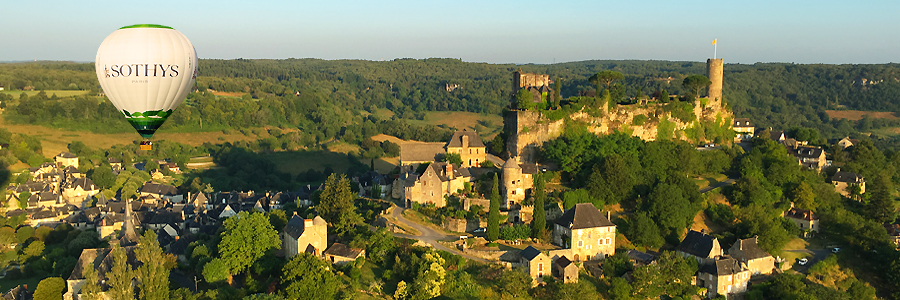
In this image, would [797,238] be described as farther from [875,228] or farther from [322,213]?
[322,213]

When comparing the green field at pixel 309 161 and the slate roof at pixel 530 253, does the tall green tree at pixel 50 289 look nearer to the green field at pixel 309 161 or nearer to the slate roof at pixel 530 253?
the slate roof at pixel 530 253

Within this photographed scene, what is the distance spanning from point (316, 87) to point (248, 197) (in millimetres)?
110183

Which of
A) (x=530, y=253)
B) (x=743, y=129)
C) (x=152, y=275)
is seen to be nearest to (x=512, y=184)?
(x=530, y=253)

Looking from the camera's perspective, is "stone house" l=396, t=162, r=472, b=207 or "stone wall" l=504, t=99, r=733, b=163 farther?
"stone wall" l=504, t=99, r=733, b=163

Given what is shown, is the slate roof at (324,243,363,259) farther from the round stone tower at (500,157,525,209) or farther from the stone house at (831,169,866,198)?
the stone house at (831,169,866,198)

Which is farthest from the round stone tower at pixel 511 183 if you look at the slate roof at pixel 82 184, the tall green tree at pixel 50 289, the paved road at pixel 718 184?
the slate roof at pixel 82 184

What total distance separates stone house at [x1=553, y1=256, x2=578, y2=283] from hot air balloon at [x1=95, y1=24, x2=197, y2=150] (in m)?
20.6

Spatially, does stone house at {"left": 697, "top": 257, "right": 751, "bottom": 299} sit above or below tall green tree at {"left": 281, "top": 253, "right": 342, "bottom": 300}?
below

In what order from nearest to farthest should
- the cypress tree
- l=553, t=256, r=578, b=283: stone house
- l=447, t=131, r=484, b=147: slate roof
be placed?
l=553, t=256, r=578, b=283: stone house → the cypress tree → l=447, t=131, r=484, b=147: slate roof

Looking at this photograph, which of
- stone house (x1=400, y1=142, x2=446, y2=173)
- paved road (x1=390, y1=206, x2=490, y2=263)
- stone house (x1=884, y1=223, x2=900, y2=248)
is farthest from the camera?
stone house (x1=400, y1=142, x2=446, y2=173)

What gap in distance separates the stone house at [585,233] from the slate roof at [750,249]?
7247mm

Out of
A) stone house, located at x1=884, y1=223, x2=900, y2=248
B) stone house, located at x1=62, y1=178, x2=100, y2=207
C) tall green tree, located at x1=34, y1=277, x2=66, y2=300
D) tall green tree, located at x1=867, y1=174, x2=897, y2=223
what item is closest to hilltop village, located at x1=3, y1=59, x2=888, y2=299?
stone house, located at x1=884, y1=223, x2=900, y2=248

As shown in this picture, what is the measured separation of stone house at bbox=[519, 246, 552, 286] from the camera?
3544 cm

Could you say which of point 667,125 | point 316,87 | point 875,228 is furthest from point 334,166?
point 316,87
